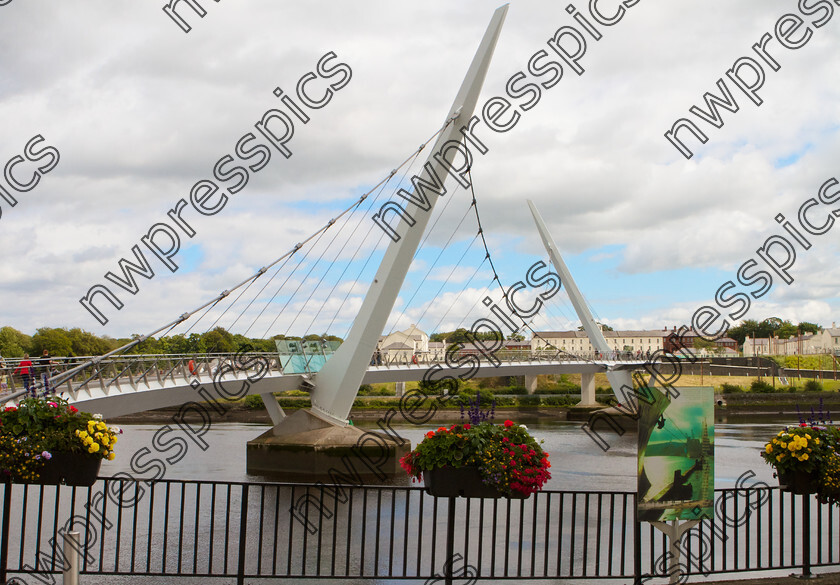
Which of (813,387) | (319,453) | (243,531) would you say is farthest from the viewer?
(813,387)

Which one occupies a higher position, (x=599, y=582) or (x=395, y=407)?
(x=395, y=407)

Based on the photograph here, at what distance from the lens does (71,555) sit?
5.59 metres

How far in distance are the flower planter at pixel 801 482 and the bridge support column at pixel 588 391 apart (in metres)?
62.8

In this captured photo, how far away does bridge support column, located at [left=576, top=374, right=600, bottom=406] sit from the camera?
228ft

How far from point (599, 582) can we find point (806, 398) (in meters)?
65.9

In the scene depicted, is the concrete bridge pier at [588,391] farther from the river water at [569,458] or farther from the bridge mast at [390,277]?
the bridge mast at [390,277]

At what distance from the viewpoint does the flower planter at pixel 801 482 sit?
291 inches

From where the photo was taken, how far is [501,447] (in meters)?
6.66

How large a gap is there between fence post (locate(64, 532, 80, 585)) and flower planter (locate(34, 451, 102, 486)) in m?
0.99

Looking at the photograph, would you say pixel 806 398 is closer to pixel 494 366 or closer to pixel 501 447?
pixel 494 366

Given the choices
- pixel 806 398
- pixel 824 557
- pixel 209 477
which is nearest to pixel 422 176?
pixel 209 477

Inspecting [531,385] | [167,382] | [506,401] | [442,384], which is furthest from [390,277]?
[531,385]

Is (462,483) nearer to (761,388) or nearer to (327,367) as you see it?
(327,367)

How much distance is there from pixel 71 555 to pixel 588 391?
6695cm
